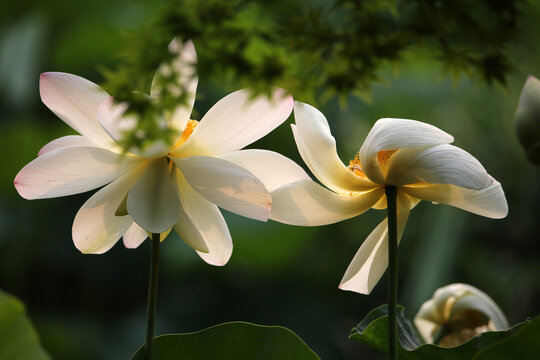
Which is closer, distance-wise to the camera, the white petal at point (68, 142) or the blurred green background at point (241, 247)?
the white petal at point (68, 142)

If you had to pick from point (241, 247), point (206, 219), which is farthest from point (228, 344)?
point (241, 247)

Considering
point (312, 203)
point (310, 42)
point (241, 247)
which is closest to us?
point (310, 42)

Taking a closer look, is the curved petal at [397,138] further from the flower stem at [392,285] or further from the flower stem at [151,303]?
the flower stem at [151,303]

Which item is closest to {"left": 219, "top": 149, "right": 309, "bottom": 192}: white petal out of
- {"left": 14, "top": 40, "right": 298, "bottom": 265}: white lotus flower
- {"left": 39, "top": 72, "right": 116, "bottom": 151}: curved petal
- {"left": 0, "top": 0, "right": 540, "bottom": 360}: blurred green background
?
{"left": 14, "top": 40, "right": 298, "bottom": 265}: white lotus flower

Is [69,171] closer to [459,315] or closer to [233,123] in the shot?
[233,123]

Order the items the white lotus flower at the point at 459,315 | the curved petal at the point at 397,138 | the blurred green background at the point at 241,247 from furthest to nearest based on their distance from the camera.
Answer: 1. the blurred green background at the point at 241,247
2. the white lotus flower at the point at 459,315
3. the curved petal at the point at 397,138

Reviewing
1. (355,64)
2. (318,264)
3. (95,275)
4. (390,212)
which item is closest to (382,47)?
(355,64)

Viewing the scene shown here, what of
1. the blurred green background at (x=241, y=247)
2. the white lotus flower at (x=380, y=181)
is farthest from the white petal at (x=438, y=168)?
the blurred green background at (x=241, y=247)
